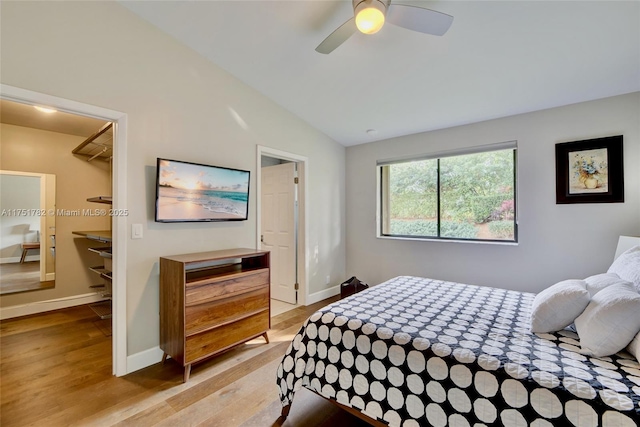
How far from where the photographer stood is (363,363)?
1569 mm

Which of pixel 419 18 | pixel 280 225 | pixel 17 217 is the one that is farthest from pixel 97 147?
pixel 419 18

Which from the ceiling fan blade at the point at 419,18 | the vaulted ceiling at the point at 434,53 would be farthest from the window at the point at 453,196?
the ceiling fan blade at the point at 419,18

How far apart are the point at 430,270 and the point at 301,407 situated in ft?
8.50

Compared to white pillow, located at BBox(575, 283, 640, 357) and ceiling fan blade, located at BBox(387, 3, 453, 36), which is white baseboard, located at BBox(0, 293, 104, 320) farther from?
white pillow, located at BBox(575, 283, 640, 357)

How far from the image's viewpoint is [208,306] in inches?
91.2

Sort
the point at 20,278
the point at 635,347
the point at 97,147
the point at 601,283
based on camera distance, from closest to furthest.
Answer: the point at 635,347
the point at 601,283
the point at 20,278
the point at 97,147

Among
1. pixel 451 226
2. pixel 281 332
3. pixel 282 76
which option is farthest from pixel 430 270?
pixel 282 76

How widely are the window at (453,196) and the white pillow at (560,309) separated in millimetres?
1953

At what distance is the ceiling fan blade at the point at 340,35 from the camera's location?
178 centimetres

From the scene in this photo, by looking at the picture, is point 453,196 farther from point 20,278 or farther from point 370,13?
point 20,278

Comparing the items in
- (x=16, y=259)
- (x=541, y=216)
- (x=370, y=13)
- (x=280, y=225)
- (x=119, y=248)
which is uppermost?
(x=370, y=13)

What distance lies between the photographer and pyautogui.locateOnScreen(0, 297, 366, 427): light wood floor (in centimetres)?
178

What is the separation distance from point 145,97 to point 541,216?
411 centimetres

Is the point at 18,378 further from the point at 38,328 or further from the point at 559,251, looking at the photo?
the point at 559,251
